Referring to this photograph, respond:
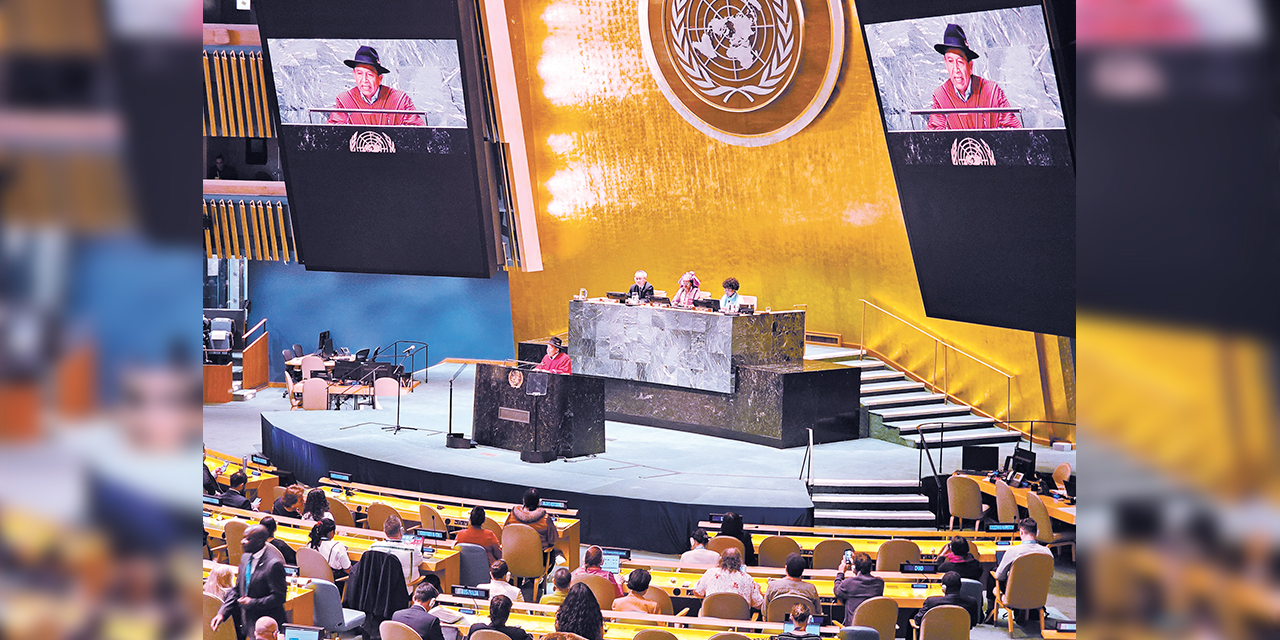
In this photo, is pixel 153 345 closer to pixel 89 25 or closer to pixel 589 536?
pixel 89 25

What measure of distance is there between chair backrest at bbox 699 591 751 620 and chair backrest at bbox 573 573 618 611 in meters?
0.60

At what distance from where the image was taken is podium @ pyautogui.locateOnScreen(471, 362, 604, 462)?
1245 cm

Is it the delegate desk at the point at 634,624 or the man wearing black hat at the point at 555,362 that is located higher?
the man wearing black hat at the point at 555,362

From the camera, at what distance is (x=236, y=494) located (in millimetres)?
10258

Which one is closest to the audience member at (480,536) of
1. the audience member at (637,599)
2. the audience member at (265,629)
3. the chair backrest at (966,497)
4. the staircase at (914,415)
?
the audience member at (637,599)

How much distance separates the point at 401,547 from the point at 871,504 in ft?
16.4

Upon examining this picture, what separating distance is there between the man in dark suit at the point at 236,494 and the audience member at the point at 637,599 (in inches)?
177

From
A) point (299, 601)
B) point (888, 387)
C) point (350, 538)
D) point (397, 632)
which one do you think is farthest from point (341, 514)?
point (888, 387)

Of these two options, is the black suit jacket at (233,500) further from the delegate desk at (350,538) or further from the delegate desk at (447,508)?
the delegate desk at (447,508)

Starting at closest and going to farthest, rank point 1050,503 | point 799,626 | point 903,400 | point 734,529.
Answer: point 799,626 → point 734,529 → point 1050,503 → point 903,400

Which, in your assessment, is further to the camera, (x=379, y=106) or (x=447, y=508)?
(x=379, y=106)

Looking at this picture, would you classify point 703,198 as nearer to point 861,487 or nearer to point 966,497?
point 861,487

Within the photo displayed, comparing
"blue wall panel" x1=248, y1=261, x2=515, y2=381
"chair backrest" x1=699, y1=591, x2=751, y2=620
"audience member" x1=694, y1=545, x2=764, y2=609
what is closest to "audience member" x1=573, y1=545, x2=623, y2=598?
"audience member" x1=694, y1=545, x2=764, y2=609

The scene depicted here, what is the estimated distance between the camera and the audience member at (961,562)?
8.32 metres
